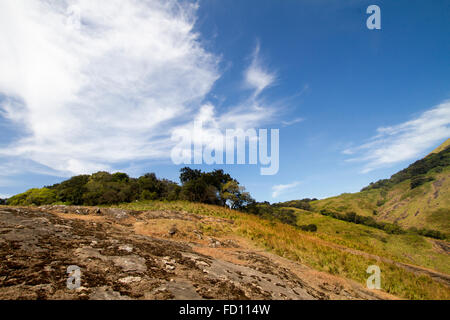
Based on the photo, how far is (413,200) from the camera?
467ft

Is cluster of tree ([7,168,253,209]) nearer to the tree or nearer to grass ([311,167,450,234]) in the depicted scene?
the tree

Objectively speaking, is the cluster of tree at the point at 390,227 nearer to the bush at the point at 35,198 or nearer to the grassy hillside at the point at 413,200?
the grassy hillside at the point at 413,200

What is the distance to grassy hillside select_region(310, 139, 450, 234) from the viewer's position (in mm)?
112438

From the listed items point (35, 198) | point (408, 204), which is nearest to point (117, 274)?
point (35, 198)

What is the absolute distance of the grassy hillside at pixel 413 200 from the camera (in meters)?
112

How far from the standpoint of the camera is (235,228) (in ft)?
56.5

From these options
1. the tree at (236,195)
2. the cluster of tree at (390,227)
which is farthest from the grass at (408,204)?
the tree at (236,195)

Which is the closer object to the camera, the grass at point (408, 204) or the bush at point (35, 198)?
the bush at point (35, 198)

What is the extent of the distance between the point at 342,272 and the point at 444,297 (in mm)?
4082

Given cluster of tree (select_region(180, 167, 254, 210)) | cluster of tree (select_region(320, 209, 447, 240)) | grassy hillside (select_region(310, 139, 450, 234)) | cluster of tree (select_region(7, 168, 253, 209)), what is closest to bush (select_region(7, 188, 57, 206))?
cluster of tree (select_region(7, 168, 253, 209))
